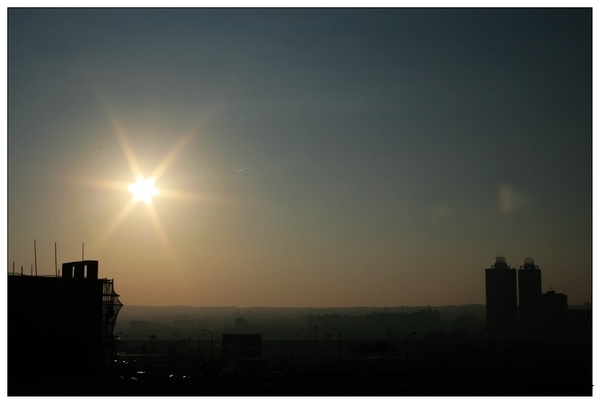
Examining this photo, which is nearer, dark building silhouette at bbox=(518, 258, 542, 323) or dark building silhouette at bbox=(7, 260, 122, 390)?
dark building silhouette at bbox=(7, 260, 122, 390)

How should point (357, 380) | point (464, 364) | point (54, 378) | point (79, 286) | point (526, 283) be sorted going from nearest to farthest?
point (54, 378)
point (79, 286)
point (357, 380)
point (464, 364)
point (526, 283)

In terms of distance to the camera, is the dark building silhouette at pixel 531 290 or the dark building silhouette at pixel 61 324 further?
the dark building silhouette at pixel 531 290

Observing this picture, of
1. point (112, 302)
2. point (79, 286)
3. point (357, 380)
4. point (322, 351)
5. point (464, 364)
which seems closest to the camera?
point (79, 286)

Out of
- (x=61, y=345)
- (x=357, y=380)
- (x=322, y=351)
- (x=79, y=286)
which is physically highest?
(x=79, y=286)

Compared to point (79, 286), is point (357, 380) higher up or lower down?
lower down

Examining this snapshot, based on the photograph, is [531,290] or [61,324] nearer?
[61,324]

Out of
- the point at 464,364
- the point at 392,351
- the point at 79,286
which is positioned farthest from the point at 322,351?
the point at 79,286

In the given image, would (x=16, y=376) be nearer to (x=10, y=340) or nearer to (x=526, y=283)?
(x=10, y=340)

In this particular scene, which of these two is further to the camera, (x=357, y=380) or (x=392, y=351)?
(x=392, y=351)
